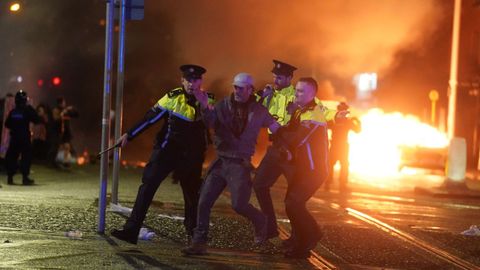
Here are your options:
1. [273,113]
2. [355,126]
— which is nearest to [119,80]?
[273,113]

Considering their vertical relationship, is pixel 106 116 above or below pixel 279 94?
below

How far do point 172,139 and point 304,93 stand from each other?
1116 mm

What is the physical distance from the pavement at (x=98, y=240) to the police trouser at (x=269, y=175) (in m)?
0.29

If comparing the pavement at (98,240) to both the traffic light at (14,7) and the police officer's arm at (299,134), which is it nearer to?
the police officer's arm at (299,134)

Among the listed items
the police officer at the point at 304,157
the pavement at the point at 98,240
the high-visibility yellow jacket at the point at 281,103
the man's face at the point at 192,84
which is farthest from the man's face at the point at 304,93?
the pavement at the point at 98,240

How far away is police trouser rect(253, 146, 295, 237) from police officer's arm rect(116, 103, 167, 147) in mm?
998

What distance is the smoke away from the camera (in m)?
14.5

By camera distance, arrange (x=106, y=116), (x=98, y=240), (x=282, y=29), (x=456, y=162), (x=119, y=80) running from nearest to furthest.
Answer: (x=98, y=240) < (x=106, y=116) < (x=119, y=80) < (x=456, y=162) < (x=282, y=29)

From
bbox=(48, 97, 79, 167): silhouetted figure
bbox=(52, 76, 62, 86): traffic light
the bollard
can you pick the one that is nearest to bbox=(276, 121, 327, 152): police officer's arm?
the bollard

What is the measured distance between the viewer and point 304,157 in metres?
5.96

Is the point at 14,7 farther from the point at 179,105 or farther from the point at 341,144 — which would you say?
the point at 179,105

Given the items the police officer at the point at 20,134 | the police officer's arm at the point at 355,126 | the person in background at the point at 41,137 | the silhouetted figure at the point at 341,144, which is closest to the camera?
the police officer at the point at 20,134

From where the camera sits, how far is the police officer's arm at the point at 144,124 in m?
5.84

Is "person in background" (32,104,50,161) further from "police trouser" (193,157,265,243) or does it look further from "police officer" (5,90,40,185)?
"police trouser" (193,157,265,243)
